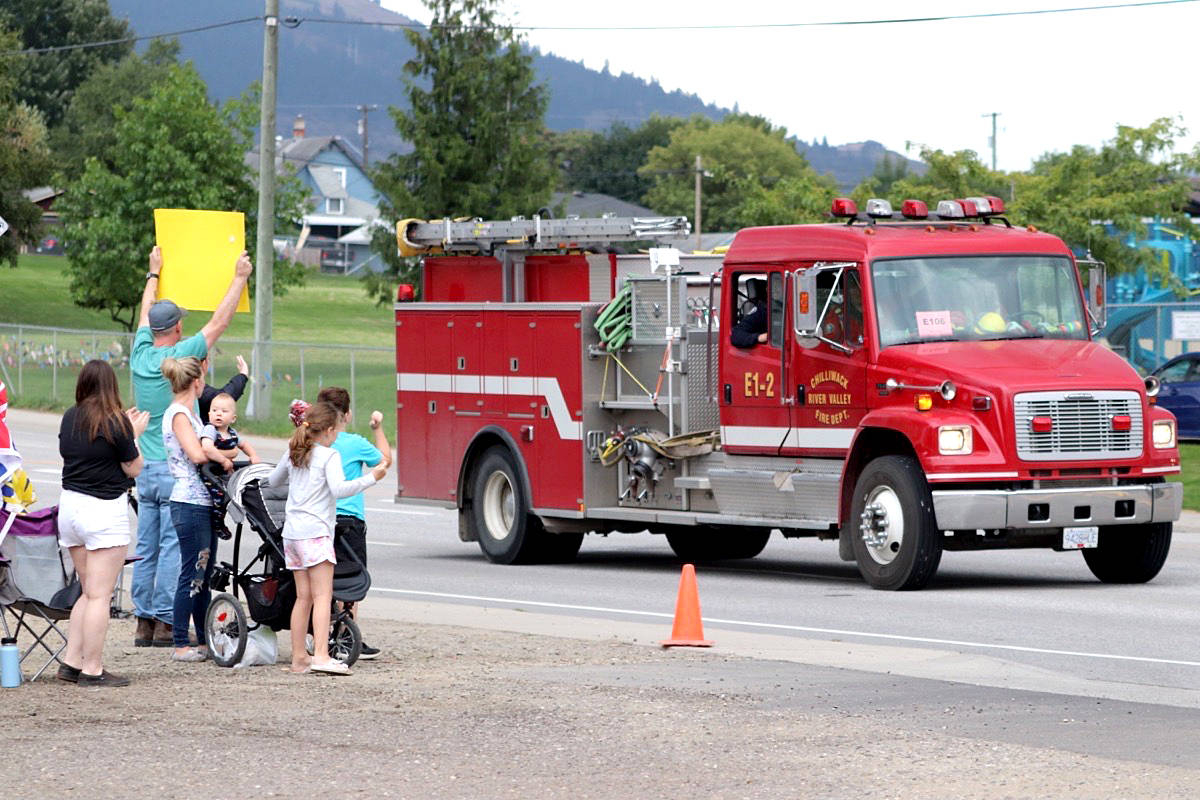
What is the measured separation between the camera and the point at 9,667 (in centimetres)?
1049

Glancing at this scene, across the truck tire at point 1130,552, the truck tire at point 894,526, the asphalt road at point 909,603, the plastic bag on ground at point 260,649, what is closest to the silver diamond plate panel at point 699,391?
the asphalt road at point 909,603

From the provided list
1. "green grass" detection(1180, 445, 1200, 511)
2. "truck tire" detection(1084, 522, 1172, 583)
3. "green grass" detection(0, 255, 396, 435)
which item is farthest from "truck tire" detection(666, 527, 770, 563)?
"green grass" detection(0, 255, 396, 435)

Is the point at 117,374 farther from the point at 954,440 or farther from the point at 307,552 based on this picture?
the point at 307,552

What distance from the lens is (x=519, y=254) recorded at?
19.2 m

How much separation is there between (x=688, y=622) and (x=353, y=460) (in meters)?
2.30

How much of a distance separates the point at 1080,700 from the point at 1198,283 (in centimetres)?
3811

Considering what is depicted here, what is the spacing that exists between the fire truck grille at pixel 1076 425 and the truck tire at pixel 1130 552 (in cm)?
77

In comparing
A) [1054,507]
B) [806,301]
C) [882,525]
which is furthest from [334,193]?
[1054,507]

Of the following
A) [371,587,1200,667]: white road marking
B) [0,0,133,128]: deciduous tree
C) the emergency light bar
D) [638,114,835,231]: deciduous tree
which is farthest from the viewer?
[638,114,835,231]: deciduous tree

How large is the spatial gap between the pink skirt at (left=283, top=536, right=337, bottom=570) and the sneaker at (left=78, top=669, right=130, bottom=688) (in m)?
1.08

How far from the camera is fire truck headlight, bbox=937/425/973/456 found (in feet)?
48.7

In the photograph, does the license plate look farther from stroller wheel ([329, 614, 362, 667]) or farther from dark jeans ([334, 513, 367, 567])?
stroller wheel ([329, 614, 362, 667])

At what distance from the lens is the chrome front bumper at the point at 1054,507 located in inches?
577

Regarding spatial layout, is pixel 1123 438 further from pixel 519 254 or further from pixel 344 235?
pixel 344 235
